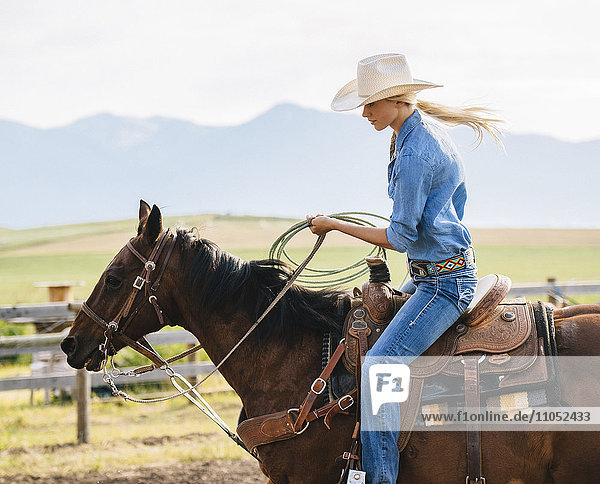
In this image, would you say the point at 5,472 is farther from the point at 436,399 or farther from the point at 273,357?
the point at 436,399

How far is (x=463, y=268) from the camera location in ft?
11.3

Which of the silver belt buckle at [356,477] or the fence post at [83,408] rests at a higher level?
the silver belt buckle at [356,477]

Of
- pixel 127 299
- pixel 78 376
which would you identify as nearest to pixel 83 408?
pixel 78 376

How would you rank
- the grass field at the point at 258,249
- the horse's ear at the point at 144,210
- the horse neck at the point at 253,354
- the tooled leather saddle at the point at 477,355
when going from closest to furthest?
1. the tooled leather saddle at the point at 477,355
2. the horse neck at the point at 253,354
3. the horse's ear at the point at 144,210
4. the grass field at the point at 258,249

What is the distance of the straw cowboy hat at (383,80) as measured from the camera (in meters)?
3.41

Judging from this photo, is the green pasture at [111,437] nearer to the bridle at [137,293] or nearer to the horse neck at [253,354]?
the bridle at [137,293]

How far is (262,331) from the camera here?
151 inches

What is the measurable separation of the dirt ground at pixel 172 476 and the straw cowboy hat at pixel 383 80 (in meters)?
4.51

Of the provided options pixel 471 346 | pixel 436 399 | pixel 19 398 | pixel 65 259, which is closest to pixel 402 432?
pixel 436 399

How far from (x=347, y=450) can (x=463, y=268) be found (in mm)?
1243

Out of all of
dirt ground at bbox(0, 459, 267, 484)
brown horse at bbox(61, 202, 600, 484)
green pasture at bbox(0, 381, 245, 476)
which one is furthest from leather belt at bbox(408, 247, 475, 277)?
green pasture at bbox(0, 381, 245, 476)

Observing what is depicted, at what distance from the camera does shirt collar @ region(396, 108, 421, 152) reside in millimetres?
3400

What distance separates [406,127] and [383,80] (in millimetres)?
299

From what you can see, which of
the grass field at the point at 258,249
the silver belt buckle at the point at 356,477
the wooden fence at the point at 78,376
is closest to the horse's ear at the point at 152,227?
the silver belt buckle at the point at 356,477
